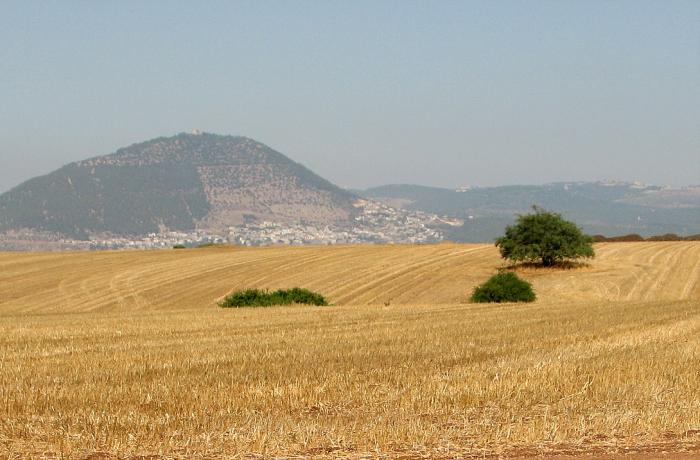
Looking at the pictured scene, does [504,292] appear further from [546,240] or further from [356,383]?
[356,383]

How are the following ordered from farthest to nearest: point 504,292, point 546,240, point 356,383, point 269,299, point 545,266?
point 545,266, point 546,240, point 504,292, point 269,299, point 356,383

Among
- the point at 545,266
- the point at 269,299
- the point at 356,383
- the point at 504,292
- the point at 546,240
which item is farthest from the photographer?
the point at 545,266

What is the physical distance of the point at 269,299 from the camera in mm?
43750

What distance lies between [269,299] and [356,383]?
2928 cm

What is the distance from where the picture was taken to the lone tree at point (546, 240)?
61.0 m

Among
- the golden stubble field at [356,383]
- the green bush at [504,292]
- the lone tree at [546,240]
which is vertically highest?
the lone tree at [546,240]

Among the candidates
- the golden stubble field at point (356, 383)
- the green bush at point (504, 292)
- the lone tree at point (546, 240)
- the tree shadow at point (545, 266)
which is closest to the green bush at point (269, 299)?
the golden stubble field at point (356, 383)

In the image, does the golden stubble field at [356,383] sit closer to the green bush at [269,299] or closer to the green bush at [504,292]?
the green bush at [269,299]

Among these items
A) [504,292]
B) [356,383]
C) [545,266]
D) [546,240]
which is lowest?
[504,292]

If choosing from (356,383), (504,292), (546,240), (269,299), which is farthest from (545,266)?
(356,383)

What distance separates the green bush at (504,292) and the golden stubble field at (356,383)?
1170 centimetres

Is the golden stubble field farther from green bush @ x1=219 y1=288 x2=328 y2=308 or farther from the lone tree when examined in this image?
the lone tree

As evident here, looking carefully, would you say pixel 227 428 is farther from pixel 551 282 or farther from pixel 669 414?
pixel 551 282

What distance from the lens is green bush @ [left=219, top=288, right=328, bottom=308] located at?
43.0m
